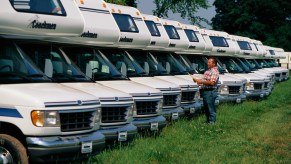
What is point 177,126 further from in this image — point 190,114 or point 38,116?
point 38,116

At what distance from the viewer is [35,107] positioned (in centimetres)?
733

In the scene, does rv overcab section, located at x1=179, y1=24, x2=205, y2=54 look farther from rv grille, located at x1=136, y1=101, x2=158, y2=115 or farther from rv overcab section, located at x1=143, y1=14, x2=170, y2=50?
rv grille, located at x1=136, y1=101, x2=158, y2=115

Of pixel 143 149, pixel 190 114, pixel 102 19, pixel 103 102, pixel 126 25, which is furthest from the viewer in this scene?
pixel 190 114

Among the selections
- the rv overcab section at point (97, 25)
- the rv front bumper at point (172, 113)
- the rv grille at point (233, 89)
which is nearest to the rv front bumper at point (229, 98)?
the rv grille at point (233, 89)

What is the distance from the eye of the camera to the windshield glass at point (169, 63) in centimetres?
1555

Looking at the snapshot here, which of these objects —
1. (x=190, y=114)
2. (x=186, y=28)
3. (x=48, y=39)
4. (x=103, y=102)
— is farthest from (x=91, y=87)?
(x=186, y=28)

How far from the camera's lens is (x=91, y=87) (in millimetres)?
9461

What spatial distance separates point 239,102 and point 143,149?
9.61 metres

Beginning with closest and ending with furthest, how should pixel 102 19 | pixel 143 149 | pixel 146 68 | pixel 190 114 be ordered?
pixel 143 149 < pixel 102 19 < pixel 146 68 < pixel 190 114

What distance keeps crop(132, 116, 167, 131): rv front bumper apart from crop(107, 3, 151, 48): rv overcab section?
2.03m

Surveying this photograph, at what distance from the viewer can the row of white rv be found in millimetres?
7410

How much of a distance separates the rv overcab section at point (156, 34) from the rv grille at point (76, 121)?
6225mm

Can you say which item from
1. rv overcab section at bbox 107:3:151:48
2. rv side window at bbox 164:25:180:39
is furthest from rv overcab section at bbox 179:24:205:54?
rv overcab section at bbox 107:3:151:48

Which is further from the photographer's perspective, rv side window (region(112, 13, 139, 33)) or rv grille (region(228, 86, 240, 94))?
rv grille (region(228, 86, 240, 94))
